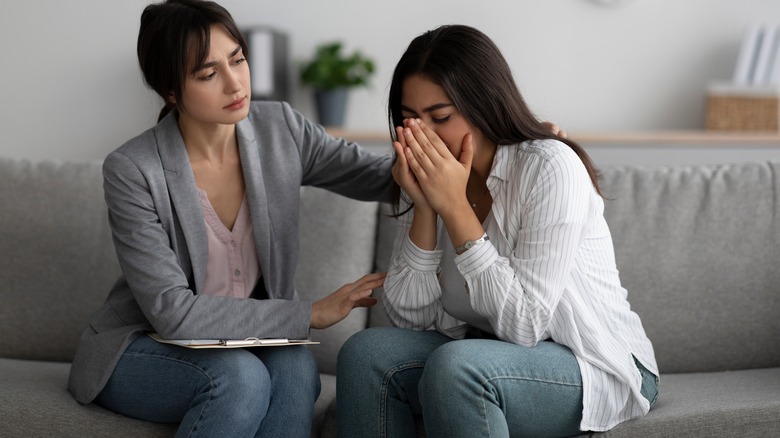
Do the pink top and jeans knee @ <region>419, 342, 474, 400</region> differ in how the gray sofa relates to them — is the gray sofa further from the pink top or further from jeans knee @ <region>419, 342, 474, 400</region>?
jeans knee @ <region>419, 342, 474, 400</region>

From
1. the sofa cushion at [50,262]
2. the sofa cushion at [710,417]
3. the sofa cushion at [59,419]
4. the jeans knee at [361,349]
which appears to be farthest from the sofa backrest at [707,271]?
the sofa cushion at [50,262]

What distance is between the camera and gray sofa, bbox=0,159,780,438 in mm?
2119

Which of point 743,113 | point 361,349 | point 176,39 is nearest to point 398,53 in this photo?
point 743,113

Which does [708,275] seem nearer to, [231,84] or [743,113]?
[231,84]

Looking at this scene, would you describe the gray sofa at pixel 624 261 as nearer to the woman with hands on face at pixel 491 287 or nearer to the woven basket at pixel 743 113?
the woman with hands on face at pixel 491 287

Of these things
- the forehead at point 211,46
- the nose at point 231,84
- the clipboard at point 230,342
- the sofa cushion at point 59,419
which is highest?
the forehead at point 211,46

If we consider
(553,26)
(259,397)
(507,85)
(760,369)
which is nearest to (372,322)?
(259,397)

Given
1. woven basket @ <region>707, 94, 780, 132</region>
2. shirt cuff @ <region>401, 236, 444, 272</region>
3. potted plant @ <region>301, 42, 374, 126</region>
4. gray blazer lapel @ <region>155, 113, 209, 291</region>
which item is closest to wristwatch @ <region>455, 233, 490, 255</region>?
shirt cuff @ <region>401, 236, 444, 272</region>

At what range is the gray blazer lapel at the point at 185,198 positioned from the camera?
72.3 inches

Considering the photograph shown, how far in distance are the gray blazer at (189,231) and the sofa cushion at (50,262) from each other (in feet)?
1.00

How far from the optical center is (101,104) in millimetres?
3871

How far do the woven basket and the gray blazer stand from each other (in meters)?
2.14

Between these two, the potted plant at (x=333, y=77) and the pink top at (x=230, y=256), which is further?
the potted plant at (x=333, y=77)

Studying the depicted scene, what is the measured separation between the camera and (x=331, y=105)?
12.2ft
